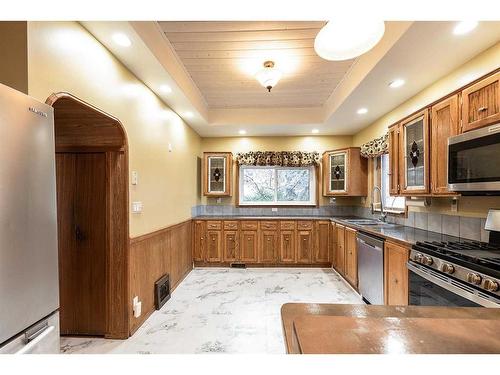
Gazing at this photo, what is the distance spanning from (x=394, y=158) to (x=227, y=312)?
2.65m

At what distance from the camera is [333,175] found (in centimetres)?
479

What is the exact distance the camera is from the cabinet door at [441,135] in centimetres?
212

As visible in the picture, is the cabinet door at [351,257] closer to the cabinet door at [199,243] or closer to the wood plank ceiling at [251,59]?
the wood plank ceiling at [251,59]

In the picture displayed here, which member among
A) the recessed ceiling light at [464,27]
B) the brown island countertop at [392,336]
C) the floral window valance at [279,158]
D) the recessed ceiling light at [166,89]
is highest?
the recessed ceiling light at [464,27]

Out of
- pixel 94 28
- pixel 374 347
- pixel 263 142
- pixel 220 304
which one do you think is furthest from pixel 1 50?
pixel 263 142

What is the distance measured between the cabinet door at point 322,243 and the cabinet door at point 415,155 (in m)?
1.83

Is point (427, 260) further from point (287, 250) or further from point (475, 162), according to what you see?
point (287, 250)

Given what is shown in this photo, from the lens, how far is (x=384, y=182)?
4086 mm

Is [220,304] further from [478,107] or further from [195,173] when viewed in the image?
[478,107]

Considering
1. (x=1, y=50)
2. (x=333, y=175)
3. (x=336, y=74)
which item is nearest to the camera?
(x=1, y=50)

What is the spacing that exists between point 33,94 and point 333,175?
439cm

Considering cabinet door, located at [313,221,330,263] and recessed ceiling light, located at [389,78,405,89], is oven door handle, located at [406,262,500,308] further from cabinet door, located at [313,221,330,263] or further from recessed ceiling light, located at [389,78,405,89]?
cabinet door, located at [313,221,330,263]

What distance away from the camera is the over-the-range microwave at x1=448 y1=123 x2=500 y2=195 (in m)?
1.71

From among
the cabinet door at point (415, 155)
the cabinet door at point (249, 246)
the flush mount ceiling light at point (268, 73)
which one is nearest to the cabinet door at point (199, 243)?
the cabinet door at point (249, 246)
